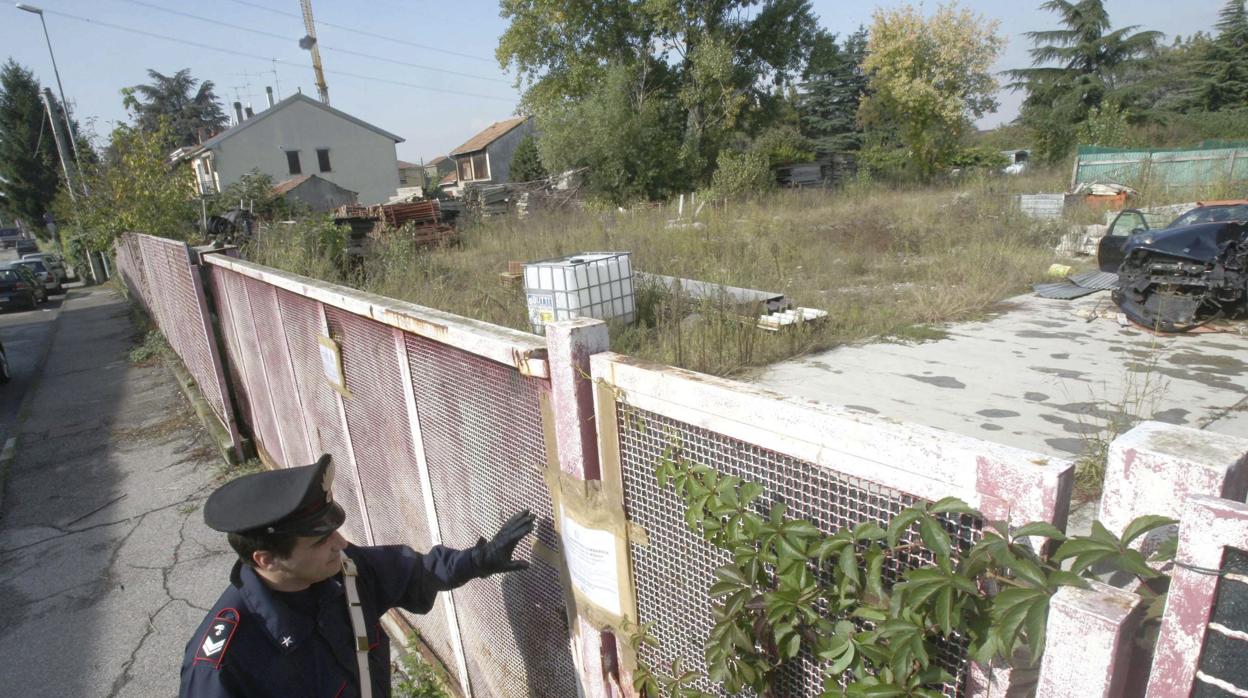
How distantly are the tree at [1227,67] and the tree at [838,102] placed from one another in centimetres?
1642

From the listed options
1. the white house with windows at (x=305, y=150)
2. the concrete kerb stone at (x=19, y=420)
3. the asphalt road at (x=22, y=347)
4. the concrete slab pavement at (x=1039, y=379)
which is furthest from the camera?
the white house with windows at (x=305, y=150)

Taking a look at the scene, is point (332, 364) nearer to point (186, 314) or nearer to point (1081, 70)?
point (186, 314)

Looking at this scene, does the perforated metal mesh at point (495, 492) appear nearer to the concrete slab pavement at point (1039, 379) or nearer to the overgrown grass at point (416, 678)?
the overgrown grass at point (416, 678)

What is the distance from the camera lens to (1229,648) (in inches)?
31.3

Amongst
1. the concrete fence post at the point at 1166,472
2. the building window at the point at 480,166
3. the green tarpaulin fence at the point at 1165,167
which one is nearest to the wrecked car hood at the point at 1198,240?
the concrete fence post at the point at 1166,472

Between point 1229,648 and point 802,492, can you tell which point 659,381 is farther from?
point 1229,648

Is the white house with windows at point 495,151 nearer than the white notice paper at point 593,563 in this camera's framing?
No

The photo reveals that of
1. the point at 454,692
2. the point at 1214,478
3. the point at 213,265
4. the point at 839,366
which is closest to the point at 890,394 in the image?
the point at 839,366

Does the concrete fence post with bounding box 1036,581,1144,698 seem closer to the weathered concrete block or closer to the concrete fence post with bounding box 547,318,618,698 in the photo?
the weathered concrete block

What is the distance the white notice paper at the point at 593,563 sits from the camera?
1.75 m

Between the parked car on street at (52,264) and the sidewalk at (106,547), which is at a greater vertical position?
the parked car on street at (52,264)

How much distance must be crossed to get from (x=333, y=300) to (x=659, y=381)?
6.78ft

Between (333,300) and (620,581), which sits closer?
(620,581)

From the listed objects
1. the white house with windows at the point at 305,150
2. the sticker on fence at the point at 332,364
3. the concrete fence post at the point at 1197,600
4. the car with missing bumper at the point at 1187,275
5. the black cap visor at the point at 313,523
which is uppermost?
the white house with windows at the point at 305,150
